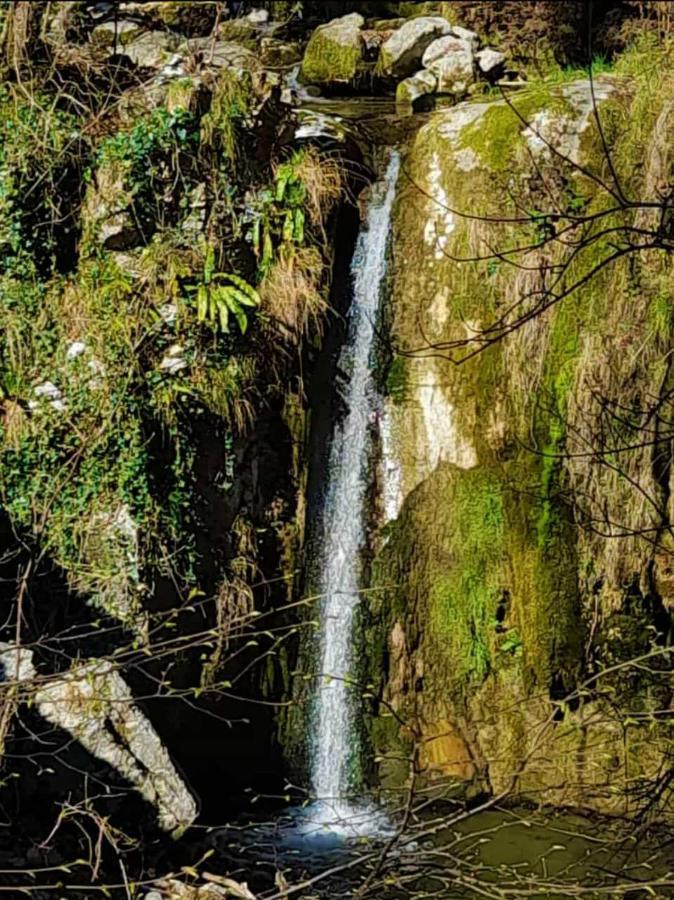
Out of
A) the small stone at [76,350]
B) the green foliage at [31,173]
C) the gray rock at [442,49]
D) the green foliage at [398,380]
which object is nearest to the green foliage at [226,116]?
the green foliage at [31,173]

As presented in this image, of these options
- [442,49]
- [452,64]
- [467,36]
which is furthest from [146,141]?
[467,36]

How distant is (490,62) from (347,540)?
4804 mm

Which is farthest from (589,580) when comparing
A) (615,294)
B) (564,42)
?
(564,42)

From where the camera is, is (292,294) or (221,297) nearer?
(221,297)

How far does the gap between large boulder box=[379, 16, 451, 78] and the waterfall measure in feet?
9.97

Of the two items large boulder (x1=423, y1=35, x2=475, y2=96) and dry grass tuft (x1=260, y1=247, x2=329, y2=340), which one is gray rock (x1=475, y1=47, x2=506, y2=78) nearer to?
large boulder (x1=423, y1=35, x2=475, y2=96)

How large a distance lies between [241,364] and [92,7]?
677 cm

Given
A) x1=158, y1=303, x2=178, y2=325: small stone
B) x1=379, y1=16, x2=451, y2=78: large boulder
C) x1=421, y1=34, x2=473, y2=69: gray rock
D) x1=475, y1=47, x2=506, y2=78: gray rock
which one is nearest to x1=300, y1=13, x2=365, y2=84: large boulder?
x1=379, y1=16, x2=451, y2=78: large boulder

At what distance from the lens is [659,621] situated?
6.09 meters

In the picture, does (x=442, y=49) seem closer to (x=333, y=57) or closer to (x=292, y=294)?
(x=333, y=57)

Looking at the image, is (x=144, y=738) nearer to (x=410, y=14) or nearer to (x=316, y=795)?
(x=316, y=795)

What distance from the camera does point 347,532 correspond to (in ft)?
21.3

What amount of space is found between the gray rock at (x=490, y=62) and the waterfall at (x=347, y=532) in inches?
116

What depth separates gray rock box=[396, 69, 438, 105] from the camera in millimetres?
8891
